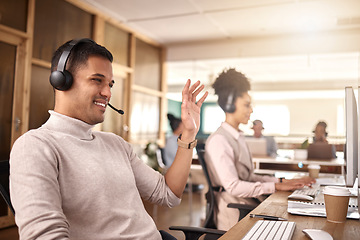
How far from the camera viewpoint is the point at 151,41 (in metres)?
6.36

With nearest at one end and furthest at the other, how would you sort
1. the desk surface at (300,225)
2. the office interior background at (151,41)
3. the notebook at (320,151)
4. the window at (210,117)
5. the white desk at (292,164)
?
the desk surface at (300,225) < the white desk at (292,164) < the office interior background at (151,41) < the notebook at (320,151) < the window at (210,117)

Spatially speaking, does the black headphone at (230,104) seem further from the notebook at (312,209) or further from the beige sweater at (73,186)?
the beige sweater at (73,186)

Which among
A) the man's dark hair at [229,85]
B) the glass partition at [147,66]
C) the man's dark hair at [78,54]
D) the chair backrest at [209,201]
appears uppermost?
the glass partition at [147,66]

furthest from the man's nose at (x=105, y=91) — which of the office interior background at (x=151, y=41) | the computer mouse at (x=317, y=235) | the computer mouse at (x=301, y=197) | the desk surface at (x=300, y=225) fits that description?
the office interior background at (x=151, y=41)

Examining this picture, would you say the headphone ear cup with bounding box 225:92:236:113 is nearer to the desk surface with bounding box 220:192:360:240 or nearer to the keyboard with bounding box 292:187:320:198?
the keyboard with bounding box 292:187:320:198

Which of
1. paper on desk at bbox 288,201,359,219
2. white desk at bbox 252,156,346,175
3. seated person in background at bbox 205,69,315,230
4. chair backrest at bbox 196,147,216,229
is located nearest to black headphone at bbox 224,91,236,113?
seated person in background at bbox 205,69,315,230

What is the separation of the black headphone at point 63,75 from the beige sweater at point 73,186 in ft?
0.31

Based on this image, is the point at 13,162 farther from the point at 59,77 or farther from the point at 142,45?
the point at 142,45

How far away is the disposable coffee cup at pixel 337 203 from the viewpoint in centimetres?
112

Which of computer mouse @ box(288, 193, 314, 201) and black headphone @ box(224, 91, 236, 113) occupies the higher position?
black headphone @ box(224, 91, 236, 113)

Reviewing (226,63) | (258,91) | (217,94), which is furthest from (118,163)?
(258,91)

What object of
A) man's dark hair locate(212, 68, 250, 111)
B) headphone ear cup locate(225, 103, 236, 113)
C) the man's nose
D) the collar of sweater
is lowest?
the collar of sweater

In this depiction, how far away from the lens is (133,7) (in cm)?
474

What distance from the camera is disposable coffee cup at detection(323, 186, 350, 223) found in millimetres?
1124
